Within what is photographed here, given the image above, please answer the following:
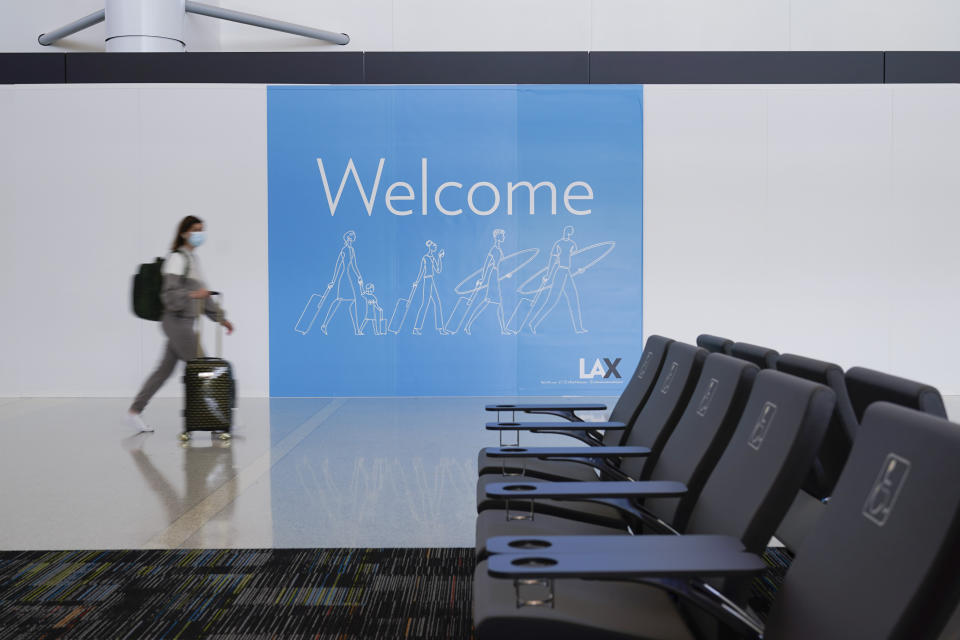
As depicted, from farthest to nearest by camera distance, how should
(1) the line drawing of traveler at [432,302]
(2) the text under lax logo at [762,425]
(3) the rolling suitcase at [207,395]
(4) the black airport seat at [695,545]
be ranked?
(1) the line drawing of traveler at [432,302], (3) the rolling suitcase at [207,395], (2) the text under lax logo at [762,425], (4) the black airport seat at [695,545]

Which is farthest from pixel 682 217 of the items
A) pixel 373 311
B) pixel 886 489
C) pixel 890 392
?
pixel 886 489

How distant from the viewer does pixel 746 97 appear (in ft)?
26.6

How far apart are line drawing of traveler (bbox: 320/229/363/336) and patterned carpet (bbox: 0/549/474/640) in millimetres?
4784

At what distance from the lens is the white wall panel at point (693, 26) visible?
28.0 feet

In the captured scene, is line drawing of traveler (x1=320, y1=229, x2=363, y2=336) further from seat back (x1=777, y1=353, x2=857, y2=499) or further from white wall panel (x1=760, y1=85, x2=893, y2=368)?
seat back (x1=777, y1=353, x2=857, y2=499)

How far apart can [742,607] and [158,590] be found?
2.08 meters

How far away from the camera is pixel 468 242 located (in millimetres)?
8148

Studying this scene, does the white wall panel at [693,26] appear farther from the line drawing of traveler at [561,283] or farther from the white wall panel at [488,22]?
the line drawing of traveler at [561,283]

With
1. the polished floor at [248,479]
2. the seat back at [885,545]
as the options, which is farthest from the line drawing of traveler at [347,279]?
the seat back at [885,545]

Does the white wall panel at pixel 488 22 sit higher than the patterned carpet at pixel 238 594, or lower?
higher

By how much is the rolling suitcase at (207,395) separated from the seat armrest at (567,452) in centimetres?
349

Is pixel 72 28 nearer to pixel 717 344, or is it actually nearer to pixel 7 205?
pixel 7 205

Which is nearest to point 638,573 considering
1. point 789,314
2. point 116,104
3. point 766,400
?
point 766,400

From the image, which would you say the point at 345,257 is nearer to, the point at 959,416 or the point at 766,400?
the point at 959,416
